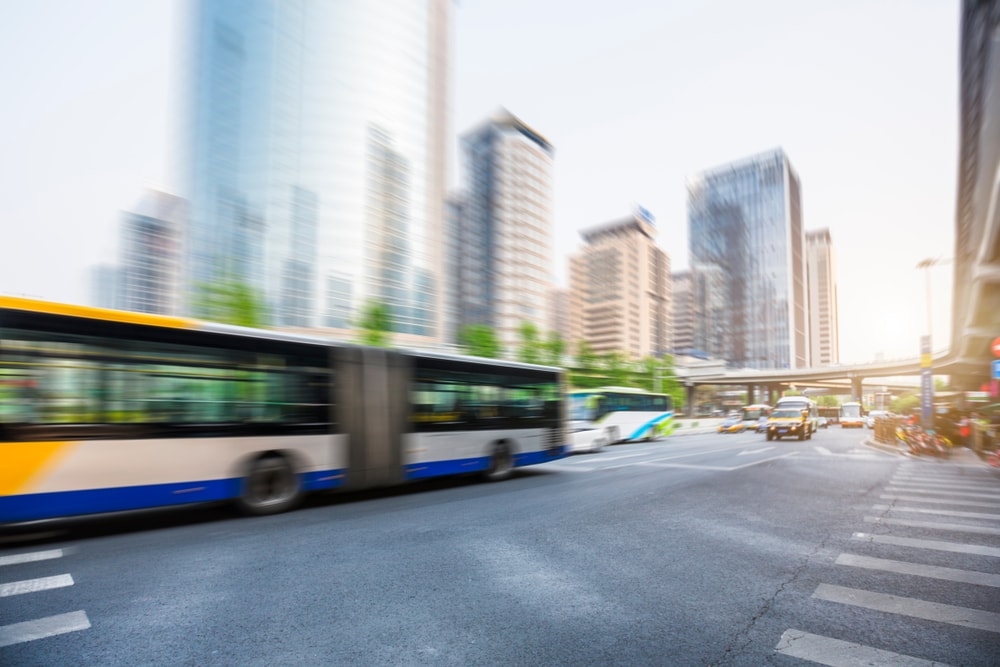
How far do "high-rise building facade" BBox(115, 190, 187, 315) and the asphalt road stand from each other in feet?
481

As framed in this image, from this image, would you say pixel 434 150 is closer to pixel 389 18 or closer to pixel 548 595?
pixel 389 18

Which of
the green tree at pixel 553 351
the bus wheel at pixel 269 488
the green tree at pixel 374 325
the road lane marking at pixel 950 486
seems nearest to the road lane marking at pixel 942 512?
the road lane marking at pixel 950 486

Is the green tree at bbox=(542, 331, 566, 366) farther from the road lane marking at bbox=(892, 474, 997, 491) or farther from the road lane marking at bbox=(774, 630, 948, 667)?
the road lane marking at bbox=(774, 630, 948, 667)

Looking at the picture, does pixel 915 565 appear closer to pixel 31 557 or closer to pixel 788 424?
pixel 31 557

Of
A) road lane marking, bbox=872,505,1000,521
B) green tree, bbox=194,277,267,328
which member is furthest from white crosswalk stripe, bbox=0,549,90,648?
green tree, bbox=194,277,267,328

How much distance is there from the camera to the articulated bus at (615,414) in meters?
23.0

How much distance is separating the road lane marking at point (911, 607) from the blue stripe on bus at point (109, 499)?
24.9ft

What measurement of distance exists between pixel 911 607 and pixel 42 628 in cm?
672

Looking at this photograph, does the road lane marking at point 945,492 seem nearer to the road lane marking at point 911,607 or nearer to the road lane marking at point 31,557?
the road lane marking at point 911,607

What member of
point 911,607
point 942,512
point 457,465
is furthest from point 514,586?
point 942,512

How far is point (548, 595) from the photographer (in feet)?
15.0

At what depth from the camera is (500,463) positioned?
1267 centimetres

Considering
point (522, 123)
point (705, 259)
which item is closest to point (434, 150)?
point (522, 123)

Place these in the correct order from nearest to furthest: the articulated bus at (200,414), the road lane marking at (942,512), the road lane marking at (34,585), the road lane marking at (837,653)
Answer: the road lane marking at (837,653) → the road lane marking at (34,585) → the articulated bus at (200,414) → the road lane marking at (942,512)
